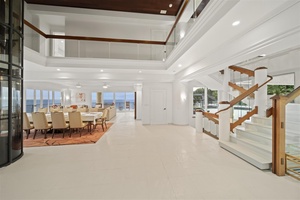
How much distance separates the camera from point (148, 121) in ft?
27.2

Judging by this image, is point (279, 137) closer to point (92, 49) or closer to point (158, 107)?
point (158, 107)

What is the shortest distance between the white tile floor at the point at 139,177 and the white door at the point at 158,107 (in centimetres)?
444

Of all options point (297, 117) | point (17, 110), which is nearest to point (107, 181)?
point (17, 110)

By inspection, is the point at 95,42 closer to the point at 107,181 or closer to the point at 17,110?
the point at 17,110

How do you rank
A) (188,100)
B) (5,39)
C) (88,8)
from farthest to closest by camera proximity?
(188,100) → (88,8) → (5,39)

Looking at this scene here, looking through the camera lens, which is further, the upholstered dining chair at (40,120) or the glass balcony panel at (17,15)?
the upholstered dining chair at (40,120)

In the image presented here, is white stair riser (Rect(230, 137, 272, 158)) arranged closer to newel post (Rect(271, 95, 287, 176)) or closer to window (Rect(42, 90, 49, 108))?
newel post (Rect(271, 95, 287, 176))

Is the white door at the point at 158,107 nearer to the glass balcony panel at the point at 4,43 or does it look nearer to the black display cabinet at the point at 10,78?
the black display cabinet at the point at 10,78

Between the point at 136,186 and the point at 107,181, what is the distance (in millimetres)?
546

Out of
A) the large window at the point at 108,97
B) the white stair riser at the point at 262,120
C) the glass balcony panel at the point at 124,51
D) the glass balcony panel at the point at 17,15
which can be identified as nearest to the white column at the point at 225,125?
the white stair riser at the point at 262,120

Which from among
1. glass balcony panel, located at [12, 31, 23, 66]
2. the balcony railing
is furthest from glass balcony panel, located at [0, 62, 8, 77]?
the balcony railing

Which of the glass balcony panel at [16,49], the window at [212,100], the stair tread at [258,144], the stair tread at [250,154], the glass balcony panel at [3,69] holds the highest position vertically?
the glass balcony panel at [16,49]

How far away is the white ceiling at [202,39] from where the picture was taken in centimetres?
234

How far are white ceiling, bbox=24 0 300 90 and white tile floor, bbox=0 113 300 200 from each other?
2683 millimetres
